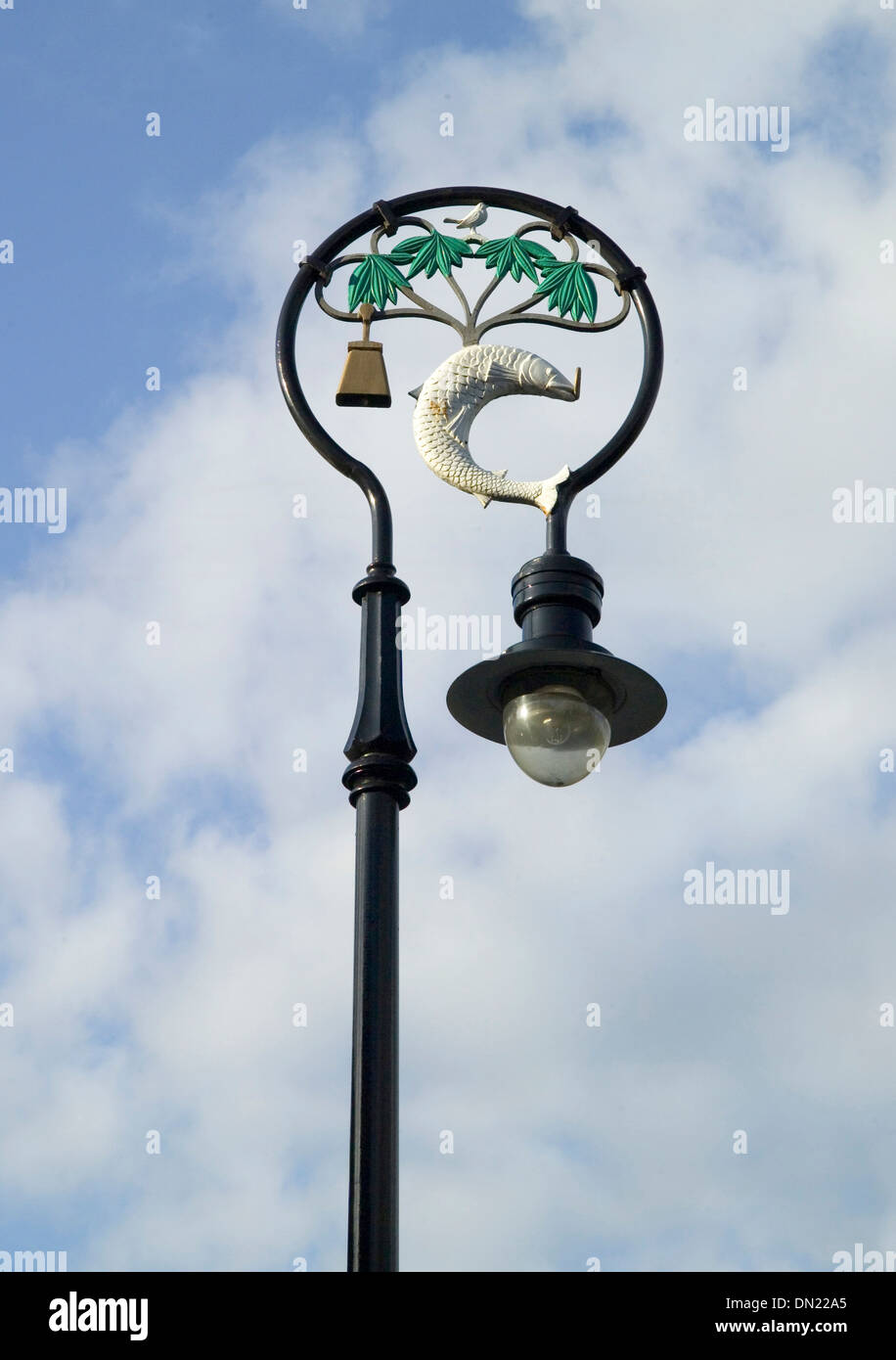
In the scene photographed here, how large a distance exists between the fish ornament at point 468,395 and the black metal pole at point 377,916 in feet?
2.45

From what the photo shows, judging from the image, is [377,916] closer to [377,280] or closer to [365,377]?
[365,377]

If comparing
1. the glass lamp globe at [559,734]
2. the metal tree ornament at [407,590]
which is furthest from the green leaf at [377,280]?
the glass lamp globe at [559,734]

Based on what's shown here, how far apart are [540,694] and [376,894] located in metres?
1.04

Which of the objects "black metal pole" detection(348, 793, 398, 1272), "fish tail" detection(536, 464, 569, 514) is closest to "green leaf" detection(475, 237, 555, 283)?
"fish tail" detection(536, 464, 569, 514)

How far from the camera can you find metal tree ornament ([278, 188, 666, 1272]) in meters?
7.57

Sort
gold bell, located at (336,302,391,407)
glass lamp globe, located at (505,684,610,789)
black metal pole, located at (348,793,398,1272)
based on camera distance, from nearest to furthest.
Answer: black metal pole, located at (348,793,398,1272) → glass lamp globe, located at (505,684,610,789) → gold bell, located at (336,302,391,407)

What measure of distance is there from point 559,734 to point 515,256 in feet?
8.39

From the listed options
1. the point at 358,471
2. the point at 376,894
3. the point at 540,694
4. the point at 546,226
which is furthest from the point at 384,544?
the point at 546,226

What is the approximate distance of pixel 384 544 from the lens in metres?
8.52

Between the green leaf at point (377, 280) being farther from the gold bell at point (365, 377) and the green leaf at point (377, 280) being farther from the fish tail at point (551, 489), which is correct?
the fish tail at point (551, 489)

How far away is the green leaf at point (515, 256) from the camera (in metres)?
9.66

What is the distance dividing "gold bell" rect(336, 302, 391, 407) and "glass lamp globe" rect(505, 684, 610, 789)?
1.82m

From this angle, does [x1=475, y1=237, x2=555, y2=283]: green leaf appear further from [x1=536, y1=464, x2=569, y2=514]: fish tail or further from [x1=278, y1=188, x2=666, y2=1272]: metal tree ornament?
[x1=536, y1=464, x2=569, y2=514]: fish tail

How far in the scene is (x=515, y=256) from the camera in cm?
969
